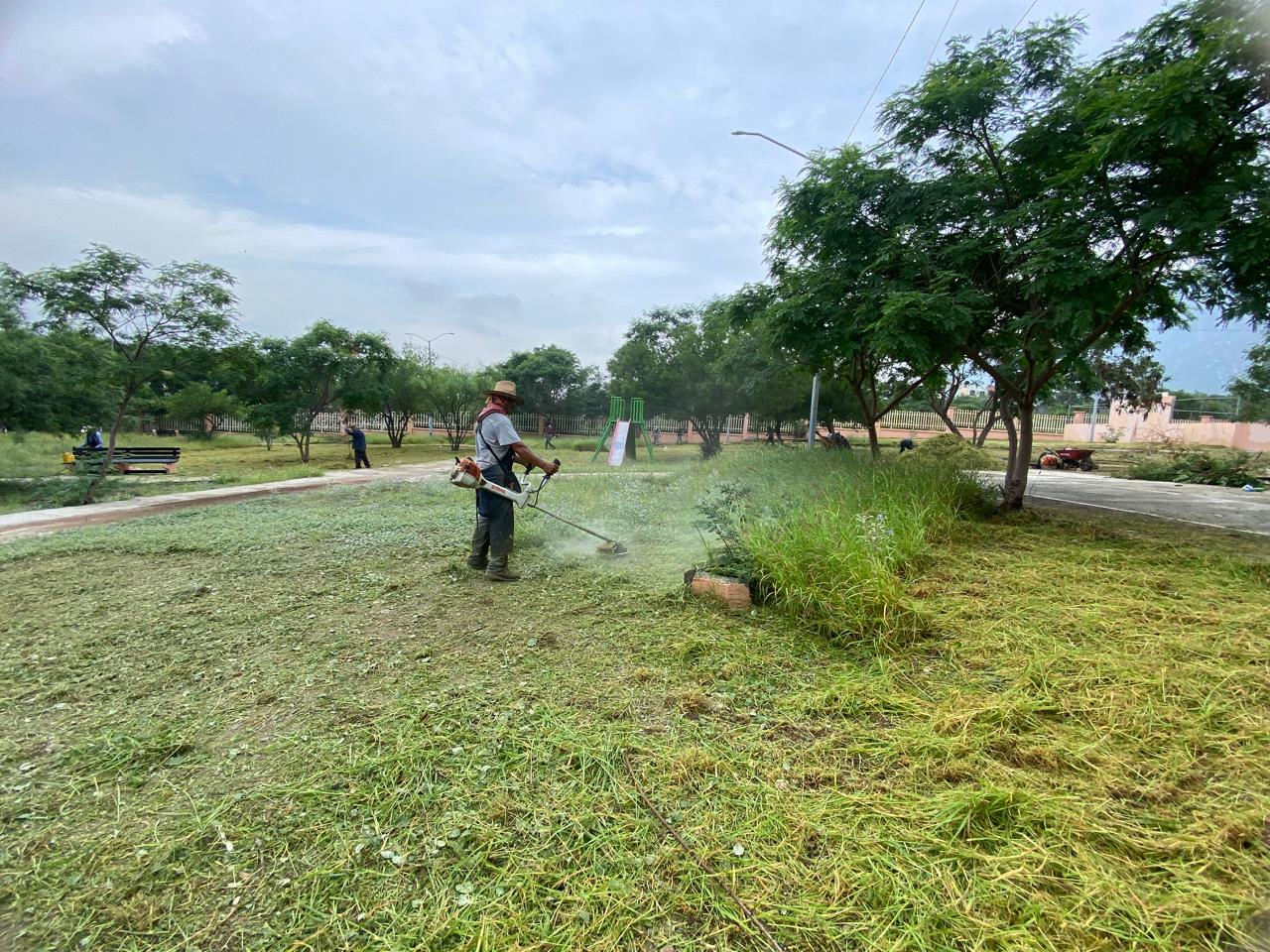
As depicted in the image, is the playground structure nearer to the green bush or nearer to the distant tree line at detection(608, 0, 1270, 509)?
the distant tree line at detection(608, 0, 1270, 509)

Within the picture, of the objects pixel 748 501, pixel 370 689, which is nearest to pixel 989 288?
pixel 748 501

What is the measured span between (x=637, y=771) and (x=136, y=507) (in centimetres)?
938

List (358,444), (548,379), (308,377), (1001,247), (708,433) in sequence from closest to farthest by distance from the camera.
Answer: (1001,247) → (358,444) → (308,377) → (708,433) → (548,379)

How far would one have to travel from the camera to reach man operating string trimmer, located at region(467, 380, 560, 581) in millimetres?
4438

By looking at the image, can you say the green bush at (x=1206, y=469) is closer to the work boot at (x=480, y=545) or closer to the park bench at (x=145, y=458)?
the work boot at (x=480, y=545)

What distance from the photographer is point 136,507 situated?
8.11 meters

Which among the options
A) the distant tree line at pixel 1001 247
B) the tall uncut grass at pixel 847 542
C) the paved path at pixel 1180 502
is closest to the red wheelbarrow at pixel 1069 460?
the paved path at pixel 1180 502

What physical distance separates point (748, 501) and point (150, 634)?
14.3 ft

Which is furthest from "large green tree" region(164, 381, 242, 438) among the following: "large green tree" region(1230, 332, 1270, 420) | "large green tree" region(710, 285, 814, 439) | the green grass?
"large green tree" region(1230, 332, 1270, 420)

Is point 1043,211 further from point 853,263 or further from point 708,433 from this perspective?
point 708,433

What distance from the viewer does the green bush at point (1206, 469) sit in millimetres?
12086

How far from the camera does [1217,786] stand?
1867 millimetres

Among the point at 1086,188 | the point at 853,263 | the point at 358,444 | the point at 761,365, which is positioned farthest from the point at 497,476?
the point at 761,365

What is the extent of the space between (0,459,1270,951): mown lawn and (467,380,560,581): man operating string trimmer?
21.4 inches
